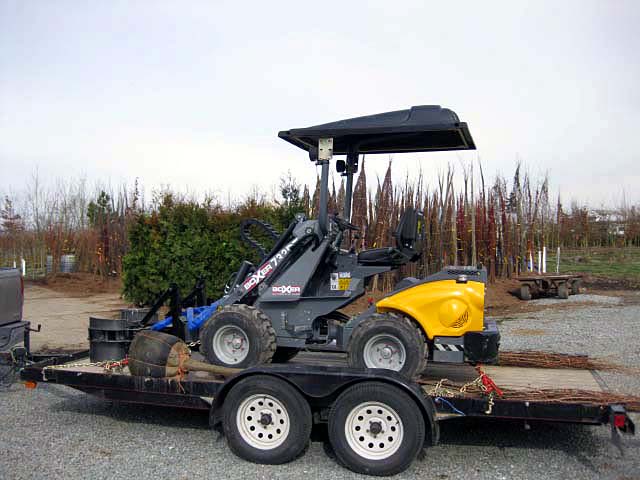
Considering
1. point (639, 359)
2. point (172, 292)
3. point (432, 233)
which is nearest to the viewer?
point (172, 292)

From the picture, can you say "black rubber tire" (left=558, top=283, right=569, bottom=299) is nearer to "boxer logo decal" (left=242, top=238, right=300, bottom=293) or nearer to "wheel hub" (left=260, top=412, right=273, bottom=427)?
"boxer logo decal" (left=242, top=238, right=300, bottom=293)

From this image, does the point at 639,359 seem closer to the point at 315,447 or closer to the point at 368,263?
the point at 368,263

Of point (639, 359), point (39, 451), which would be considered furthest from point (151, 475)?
point (639, 359)

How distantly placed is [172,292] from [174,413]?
4.02ft

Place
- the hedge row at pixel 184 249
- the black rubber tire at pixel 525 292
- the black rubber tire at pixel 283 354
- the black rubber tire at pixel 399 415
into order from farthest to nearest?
the black rubber tire at pixel 525 292, the hedge row at pixel 184 249, the black rubber tire at pixel 283 354, the black rubber tire at pixel 399 415

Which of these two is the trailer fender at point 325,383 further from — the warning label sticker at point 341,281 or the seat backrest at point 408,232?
the seat backrest at point 408,232

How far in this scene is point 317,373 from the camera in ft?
16.2

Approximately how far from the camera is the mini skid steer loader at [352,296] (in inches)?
207

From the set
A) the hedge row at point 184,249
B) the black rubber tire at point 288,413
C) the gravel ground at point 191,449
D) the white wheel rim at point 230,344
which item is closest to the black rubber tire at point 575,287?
the hedge row at point 184,249

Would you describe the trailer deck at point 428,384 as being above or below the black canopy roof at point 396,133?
below

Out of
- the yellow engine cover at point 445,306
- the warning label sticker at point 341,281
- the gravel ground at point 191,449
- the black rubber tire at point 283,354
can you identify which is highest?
the warning label sticker at point 341,281

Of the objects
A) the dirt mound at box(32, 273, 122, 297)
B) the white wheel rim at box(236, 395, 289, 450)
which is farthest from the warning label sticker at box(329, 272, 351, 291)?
the dirt mound at box(32, 273, 122, 297)

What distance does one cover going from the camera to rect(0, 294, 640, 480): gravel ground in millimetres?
4801

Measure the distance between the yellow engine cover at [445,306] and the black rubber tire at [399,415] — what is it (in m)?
0.78
